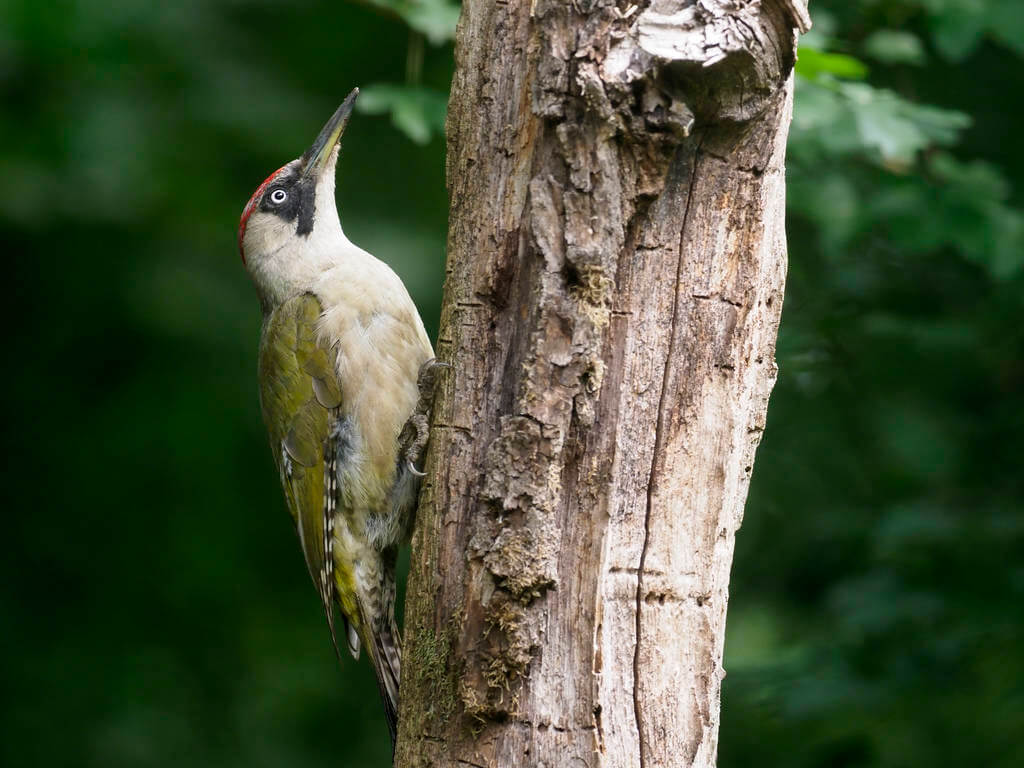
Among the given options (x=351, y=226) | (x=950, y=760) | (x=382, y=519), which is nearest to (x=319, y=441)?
(x=382, y=519)

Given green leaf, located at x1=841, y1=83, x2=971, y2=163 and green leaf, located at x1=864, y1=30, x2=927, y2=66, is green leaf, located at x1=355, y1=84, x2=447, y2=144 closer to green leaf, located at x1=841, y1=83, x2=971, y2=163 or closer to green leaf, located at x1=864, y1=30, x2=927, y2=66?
green leaf, located at x1=841, y1=83, x2=971, y2=163

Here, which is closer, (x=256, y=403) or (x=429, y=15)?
(x=429, y=15)

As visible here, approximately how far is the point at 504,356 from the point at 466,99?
1.93ft

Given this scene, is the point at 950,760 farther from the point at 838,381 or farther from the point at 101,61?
the point at 101,61

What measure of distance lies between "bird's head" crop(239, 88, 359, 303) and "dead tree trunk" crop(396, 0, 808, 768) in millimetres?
2207

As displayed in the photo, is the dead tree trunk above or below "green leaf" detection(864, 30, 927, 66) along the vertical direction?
below

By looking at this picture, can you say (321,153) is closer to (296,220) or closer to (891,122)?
(296,220)

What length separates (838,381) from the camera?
16.8 ft

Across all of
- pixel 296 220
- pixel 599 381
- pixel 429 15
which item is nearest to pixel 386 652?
pixel 296 220

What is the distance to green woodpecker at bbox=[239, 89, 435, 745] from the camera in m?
4.11

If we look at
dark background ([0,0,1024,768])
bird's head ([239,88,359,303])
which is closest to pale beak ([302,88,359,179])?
bird's head ([239,88,359,303])

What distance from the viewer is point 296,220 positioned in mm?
4754

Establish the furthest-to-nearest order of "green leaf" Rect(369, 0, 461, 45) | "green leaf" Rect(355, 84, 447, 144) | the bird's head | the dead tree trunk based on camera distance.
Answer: the bird's head, "green leaf" Rect(369, 0, 461, 45), "green leaf" Rect(355, 84, 447, 144), the dead tree trunk

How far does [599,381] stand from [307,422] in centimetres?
216
